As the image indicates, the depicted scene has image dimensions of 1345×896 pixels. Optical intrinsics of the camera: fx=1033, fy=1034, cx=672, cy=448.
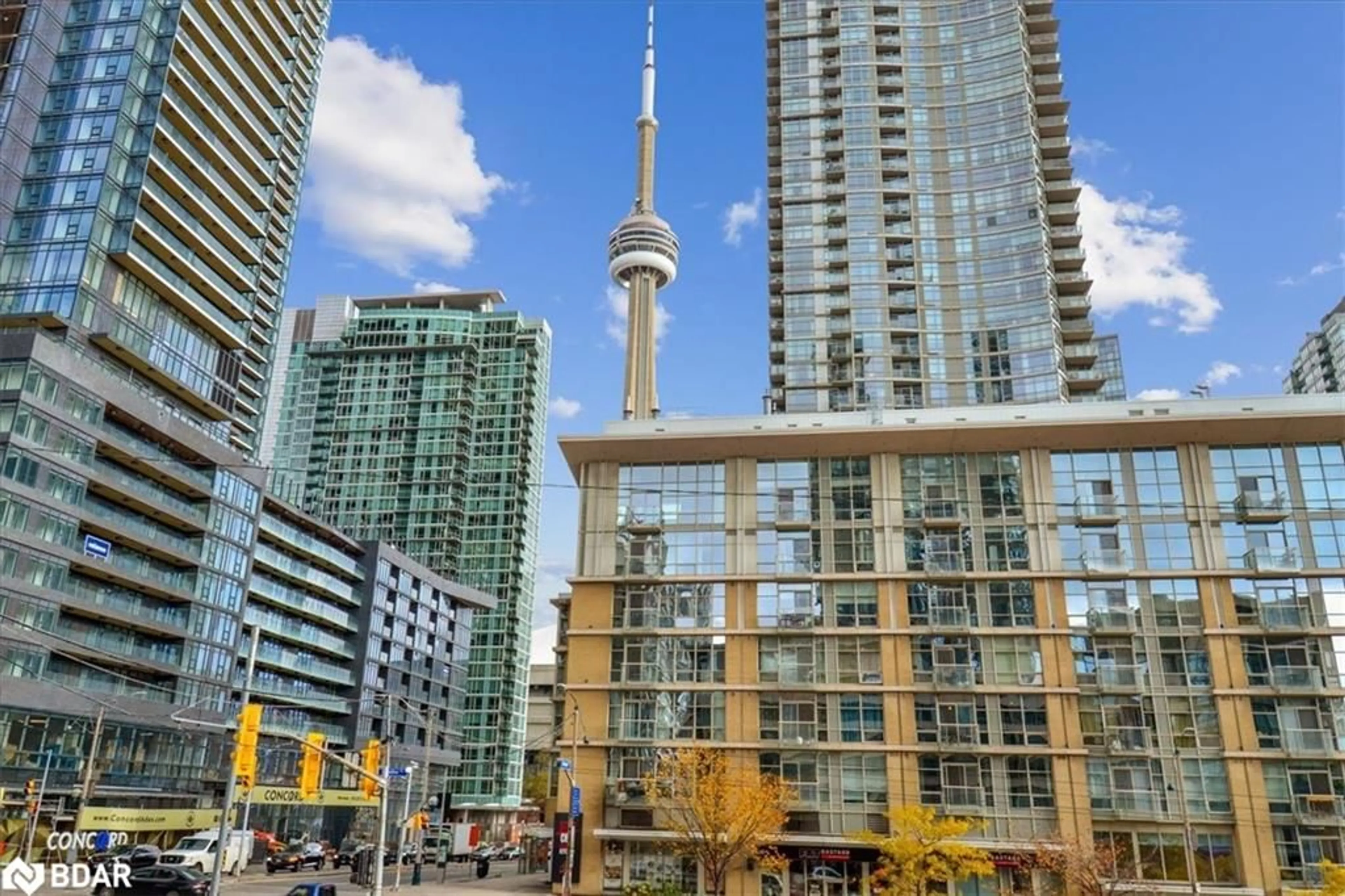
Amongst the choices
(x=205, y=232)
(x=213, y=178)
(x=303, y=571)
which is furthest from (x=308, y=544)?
(x=213, y=178)

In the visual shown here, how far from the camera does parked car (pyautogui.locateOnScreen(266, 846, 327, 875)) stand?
63.4m

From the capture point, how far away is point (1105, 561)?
174ft

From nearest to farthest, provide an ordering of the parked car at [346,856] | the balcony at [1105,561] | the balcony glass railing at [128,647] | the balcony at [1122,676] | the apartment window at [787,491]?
the balcony at [1122,676] < the balcony at [1105,561] < the apartment window at [787,491] < the balcony glass railing at [128,647] < the parked car at [346,856]

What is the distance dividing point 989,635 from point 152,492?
55249 millimetres

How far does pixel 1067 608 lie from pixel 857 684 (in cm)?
1132

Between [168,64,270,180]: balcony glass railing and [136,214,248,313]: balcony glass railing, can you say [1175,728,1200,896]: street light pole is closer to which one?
[136,214,248,313]: balcony glass railing

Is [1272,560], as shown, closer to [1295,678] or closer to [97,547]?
[1295,678]

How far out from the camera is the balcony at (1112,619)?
51.4 m

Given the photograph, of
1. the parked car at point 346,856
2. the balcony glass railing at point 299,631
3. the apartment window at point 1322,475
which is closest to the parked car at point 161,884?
the parked car at point 346,856

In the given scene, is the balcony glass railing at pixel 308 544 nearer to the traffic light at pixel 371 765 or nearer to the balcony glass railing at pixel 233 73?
the balcony glass railing at pixel 233 73

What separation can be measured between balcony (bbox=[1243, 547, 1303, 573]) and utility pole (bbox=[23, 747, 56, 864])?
56678 millimetres

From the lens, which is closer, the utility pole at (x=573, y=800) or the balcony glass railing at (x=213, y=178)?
the utility pole at (x=573, y=800)

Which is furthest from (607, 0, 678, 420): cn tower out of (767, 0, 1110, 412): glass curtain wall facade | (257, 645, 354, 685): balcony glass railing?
(257, 645, 354, 685): balcony glass railing

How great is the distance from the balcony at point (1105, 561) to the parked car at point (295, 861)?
49.8m
